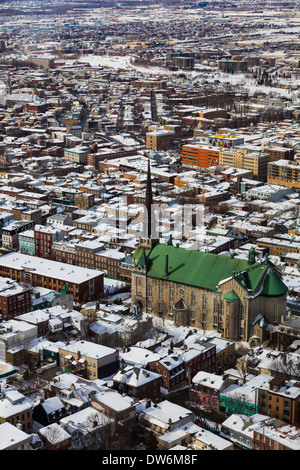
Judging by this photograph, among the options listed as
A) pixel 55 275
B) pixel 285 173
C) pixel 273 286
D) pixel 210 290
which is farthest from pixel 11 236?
pixel 285 173

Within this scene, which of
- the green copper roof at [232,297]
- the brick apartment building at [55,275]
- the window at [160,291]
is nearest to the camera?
the green copper roof at [232,297]

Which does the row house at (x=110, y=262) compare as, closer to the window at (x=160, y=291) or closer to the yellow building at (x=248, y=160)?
the window at (x=160, y=291)

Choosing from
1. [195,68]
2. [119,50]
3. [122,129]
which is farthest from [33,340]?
[119,50]

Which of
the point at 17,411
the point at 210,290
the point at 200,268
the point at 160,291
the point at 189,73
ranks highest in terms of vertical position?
the point at 189,73

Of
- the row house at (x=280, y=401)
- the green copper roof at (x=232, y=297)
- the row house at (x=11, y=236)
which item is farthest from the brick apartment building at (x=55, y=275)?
the row house at (x=280, y=401)

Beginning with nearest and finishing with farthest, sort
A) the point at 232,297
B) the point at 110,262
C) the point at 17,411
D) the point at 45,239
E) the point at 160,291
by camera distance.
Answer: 1. the point at 17,411
2. the point at 232,297
3. the point at 160,291
4. the point at 110,262
5. the point at 45,239

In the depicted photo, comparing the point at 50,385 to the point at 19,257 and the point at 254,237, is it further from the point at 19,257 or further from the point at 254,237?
the point at 254,237

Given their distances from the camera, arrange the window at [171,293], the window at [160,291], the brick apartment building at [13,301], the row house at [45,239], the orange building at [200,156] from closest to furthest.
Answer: the brick apartment building at [13,301] → the window at [171,293] → the window at [160,291] → the row house at [45,239] → the orange building at [200,156]

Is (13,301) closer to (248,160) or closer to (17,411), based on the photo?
(17,411)
